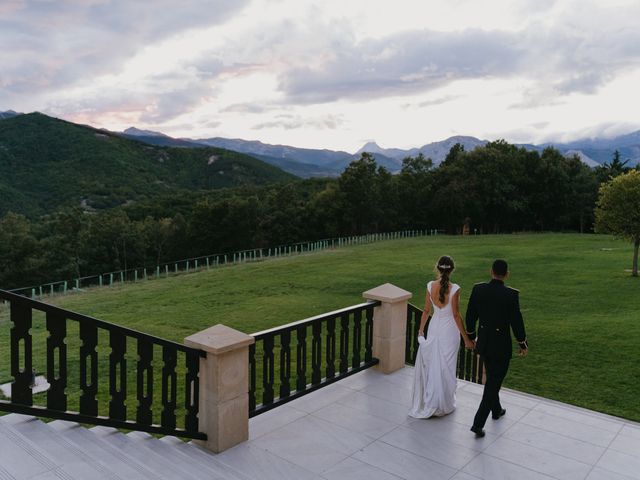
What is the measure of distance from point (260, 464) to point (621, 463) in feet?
11.3

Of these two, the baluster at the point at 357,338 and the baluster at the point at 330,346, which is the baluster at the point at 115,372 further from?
the baluster at the point at 357,338

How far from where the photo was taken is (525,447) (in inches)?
195

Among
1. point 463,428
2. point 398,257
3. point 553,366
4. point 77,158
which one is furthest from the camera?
point 77,158

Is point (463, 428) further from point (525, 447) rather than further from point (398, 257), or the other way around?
point (398, 257)

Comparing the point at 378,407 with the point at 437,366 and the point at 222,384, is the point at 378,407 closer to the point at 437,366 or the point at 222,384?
the point at 437,366

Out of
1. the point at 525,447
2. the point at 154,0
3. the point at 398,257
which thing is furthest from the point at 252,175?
the point at 525,447

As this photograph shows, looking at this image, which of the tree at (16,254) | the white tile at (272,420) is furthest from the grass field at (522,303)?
the tree at (16,254)

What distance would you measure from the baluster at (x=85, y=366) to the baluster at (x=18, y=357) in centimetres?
37

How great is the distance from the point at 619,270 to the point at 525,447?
2015 centimetres

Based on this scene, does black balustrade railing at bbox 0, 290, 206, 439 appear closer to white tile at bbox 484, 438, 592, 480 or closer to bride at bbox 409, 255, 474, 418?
bride at bbox 409, 255, 474, 418

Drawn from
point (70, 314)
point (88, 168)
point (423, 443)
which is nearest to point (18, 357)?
point (70, 314)

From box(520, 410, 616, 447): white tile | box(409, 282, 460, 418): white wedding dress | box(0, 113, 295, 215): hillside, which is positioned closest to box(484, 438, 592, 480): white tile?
box(520, 410, 616, 447): white tile

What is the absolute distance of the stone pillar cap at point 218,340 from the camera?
4352 millimetres

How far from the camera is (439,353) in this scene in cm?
549
